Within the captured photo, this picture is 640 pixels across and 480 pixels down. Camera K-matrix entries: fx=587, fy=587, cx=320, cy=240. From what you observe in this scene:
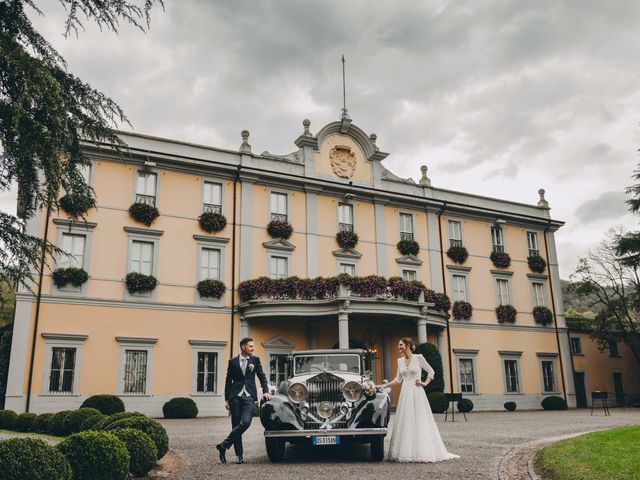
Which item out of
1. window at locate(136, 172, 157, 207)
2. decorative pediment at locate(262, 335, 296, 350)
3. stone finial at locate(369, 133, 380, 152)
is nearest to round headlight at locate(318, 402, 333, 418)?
decorative pediment at locate(262, 335, 296, 350)

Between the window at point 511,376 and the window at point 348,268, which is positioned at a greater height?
the window at point 348,268

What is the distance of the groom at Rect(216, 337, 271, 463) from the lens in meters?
9.20

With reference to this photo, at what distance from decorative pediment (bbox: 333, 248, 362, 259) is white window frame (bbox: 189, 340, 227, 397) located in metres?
6.75

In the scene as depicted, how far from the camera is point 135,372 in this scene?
880 inches

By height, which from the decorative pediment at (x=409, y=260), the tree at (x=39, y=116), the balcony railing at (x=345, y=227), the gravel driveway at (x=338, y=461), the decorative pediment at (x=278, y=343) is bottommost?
the gravel driveway at (x=338, y=461)

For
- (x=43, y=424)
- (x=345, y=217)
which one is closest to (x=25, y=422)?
(x=43, y=424)

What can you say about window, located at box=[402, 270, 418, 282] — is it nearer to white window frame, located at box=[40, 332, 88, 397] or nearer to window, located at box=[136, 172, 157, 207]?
window, located at box=[136, 172, 157, 207]

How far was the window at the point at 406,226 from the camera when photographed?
97.3 feet

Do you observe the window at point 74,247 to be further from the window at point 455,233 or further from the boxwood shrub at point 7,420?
the window at point 455,233

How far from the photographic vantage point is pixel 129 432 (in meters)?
8.15

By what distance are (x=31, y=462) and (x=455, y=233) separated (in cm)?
2760

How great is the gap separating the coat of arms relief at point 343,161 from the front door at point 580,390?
17592 mm

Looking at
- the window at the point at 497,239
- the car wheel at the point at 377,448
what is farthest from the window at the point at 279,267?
the car wheel at the point at 377,448

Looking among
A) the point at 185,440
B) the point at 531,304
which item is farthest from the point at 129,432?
the point at 531,304
